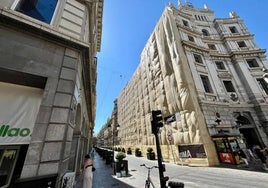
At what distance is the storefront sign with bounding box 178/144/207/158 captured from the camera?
37.8 feet

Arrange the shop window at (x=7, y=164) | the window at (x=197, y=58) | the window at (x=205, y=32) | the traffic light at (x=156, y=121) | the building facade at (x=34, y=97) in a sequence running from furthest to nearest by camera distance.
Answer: the window at (x=205, y=32) → the window at (x=197, y=58) → the traffic light at (x=156, y=121) → the shop window at (x=7, y=164) → the building facade at (x=34, y=97)

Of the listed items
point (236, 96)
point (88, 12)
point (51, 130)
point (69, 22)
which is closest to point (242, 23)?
point (236, 96)

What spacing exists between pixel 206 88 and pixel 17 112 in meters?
17.6

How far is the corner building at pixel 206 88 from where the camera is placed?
12.2 m

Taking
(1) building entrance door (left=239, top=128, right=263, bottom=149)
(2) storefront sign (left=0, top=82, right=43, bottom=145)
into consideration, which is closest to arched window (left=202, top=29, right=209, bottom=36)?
(1) building entrance door (left=239, top=128, right=263, bottom=149)

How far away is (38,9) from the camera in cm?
479

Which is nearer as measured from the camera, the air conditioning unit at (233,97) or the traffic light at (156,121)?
the traffic light at (156,121)

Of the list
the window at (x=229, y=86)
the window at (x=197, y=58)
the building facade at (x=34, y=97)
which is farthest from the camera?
the window at (x=197, y=58)

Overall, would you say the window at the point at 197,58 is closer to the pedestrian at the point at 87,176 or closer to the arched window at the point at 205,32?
the arched window at the point at 205,32

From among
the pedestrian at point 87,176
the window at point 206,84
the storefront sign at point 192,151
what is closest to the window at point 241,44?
the window at point 206,84

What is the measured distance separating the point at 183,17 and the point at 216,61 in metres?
8.96

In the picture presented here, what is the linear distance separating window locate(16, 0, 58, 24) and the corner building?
1265 centimetres

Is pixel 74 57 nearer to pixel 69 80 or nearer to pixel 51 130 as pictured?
pixel 69 80

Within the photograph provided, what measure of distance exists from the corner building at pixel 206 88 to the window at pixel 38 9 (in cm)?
1265
